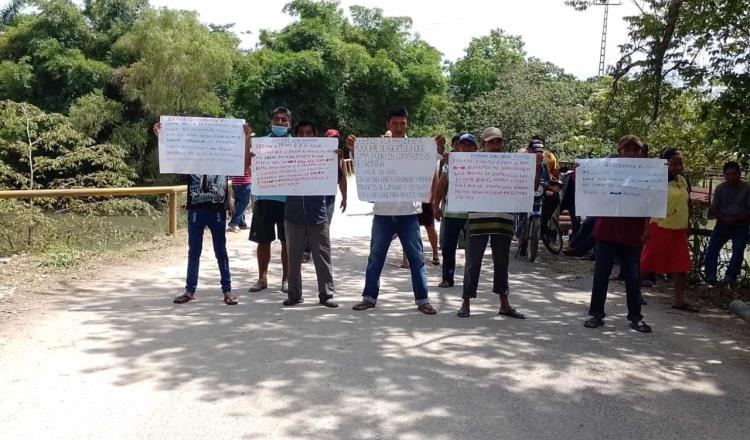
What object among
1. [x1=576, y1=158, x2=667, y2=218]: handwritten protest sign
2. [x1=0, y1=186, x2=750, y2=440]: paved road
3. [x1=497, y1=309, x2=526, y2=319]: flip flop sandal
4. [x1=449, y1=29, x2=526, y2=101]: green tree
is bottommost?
[x1=0, y1=186, x2=750, y2=440]: paved road

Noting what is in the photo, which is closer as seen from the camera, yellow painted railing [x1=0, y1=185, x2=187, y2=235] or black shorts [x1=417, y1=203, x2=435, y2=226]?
black shorts [x1=417, y1=203, x2=435, y2=226]

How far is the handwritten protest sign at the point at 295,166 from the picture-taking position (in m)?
7.12

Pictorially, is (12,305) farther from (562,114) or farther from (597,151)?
(562,114)

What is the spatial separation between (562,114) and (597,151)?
685 cm

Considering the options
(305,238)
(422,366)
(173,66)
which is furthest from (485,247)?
(173,66)

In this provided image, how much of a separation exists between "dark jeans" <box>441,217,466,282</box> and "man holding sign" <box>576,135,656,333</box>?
2.00 m

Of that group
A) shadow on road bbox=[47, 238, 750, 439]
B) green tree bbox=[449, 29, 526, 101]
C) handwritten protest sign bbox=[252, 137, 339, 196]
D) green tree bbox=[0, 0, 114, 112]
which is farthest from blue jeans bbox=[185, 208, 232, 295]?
green tree bbox=[449, 29, 526, 101]

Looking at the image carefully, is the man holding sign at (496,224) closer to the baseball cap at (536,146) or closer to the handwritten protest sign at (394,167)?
the handwritten protest sign at (394,167)

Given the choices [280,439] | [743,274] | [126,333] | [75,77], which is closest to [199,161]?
[126,333]

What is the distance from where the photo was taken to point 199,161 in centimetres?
702

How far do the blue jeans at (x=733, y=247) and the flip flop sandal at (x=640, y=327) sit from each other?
9.89 feet

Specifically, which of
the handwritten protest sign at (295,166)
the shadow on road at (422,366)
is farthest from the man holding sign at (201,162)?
the shadow on road at (422,366)

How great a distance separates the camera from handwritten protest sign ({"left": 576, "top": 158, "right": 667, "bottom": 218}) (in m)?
6.61

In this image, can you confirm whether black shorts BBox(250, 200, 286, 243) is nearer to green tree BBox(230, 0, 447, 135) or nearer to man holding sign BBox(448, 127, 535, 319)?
man holding sign BBox(448, 127, 535, 319)
